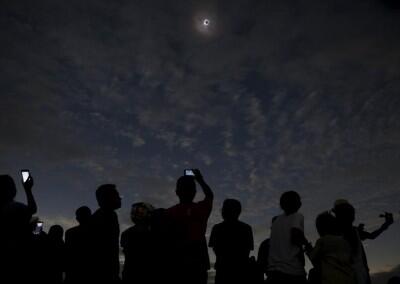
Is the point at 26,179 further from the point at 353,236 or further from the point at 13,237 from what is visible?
the point at 353,236

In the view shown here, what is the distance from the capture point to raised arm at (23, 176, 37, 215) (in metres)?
5.68

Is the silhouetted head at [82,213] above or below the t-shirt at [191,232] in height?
above

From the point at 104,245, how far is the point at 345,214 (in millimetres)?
3805

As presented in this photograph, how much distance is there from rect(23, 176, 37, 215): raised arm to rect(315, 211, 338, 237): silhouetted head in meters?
4.37

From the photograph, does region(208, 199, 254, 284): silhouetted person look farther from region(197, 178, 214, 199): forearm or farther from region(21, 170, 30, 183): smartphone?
region(21, 170, 30, 183): smartphone

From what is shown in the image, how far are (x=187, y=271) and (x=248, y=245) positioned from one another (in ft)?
5.13

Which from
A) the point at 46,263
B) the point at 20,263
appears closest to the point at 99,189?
the point at 20,263

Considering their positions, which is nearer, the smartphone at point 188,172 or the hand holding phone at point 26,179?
the smartphone at point 188,172

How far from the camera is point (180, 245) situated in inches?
206

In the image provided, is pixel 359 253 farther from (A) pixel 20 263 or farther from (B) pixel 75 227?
(A) pixel 20 263

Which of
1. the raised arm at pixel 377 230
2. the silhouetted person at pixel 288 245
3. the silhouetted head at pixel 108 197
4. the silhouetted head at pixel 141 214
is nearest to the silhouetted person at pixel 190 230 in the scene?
the silhouetted head at pixel 141 214

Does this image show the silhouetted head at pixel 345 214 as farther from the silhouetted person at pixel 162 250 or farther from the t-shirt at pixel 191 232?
the silhouetted person at pixel 162 250

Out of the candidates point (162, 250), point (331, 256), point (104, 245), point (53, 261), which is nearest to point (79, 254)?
point (104, 245)

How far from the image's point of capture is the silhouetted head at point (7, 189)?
5117 millimetres
